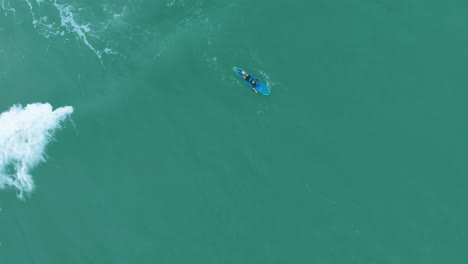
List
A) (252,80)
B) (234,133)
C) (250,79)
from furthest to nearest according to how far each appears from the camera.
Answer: (250,79) → (252,80) → (234,133)

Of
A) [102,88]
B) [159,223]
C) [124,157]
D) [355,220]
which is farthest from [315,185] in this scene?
[102,88]

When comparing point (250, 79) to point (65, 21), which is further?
point (65, 21)

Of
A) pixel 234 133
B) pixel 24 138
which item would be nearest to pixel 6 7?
pixel 24 138

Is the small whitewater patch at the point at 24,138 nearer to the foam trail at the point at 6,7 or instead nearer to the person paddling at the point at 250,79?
the foam trail at the point at 6,7

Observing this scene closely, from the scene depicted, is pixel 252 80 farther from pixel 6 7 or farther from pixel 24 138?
pixel 6 7

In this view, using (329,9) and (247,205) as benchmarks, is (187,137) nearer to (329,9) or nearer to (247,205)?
(247,205)

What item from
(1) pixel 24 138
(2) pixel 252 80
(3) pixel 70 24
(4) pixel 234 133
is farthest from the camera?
(3) pixel 70 24

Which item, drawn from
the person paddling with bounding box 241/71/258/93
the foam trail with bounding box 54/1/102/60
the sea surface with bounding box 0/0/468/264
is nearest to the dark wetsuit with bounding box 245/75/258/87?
the person paddling with bounding box 241/71/258/93
